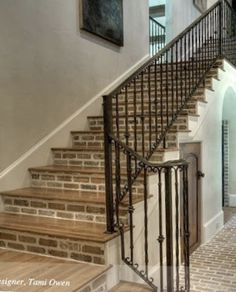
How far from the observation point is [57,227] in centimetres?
278

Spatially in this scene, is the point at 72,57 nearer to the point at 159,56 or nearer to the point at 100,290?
the point at 159,56

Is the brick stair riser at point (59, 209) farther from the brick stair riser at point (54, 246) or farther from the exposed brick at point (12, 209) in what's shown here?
the brick stair riser at point (54, 246)

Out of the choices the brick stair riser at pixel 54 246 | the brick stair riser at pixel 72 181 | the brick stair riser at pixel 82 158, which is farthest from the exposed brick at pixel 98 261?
the brick stair riser at pixel 82 158

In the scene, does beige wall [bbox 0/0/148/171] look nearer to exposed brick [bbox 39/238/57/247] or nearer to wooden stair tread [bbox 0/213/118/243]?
wooden stair tread [bbox 0/213/118/243]

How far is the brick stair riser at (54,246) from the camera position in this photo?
2525 mm

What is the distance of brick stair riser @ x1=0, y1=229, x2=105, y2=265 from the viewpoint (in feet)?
8.29

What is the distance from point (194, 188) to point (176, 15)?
4538mm

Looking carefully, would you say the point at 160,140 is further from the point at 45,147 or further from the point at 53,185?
the point at 45,147

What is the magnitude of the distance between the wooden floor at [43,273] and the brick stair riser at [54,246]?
0.05 meters

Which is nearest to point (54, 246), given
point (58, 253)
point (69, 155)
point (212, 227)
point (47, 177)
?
point (58, 253)

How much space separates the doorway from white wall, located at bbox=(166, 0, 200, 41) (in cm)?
386

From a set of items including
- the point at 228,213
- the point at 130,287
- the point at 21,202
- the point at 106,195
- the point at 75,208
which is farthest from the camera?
the point at 228,213

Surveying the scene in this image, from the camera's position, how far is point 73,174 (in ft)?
11.4

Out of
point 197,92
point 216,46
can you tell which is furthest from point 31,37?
point 216,46
